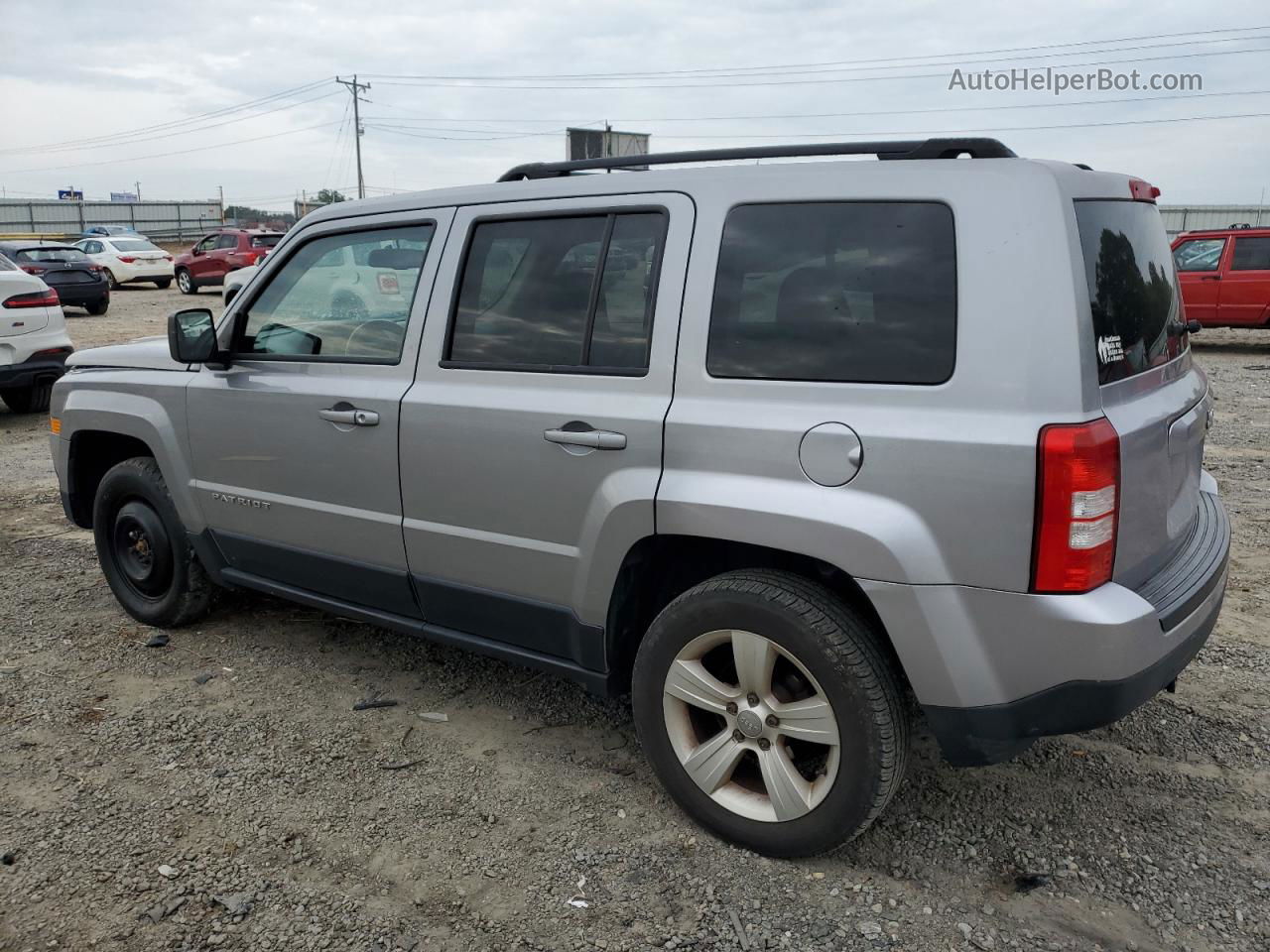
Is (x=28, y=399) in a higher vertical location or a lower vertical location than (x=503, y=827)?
higher

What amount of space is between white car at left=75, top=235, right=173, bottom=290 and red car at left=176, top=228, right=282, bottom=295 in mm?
985

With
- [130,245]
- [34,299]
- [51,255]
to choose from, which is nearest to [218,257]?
[130,245]

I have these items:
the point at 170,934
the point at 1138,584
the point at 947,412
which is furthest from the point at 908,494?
the point at 170,934

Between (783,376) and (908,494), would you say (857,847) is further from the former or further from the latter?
(783,376)

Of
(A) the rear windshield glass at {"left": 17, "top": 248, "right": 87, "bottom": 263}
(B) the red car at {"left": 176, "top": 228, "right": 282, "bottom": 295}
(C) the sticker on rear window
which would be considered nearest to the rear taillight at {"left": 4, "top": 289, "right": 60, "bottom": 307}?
(C) the sticker on rear window

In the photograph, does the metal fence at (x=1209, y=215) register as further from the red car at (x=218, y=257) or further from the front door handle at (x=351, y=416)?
the front door handle at (x=351, y=416)

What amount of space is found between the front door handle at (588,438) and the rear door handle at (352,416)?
0.77 meters

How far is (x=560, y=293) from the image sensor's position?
3160mm

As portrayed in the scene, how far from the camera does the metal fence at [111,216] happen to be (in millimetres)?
49562

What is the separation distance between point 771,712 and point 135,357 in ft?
10.8

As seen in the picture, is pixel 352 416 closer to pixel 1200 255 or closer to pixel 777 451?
pixel 777 451

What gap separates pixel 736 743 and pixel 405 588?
1.37m

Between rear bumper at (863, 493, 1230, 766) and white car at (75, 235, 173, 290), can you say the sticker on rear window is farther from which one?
white car at (75, 235, 173, 290)

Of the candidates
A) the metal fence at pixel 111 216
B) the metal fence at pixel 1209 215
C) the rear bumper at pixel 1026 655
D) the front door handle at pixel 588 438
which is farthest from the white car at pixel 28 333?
the metal fence at pixel 111 216
